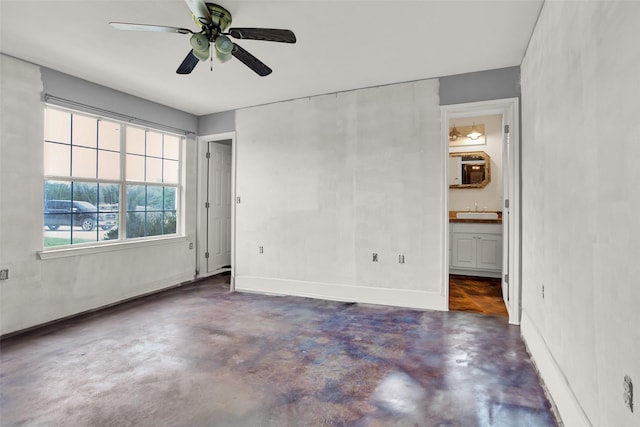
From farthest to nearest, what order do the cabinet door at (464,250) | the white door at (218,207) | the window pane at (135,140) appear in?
the white door at (218,207) < the cabinet door at (464,250) < the window pane at (135,140)

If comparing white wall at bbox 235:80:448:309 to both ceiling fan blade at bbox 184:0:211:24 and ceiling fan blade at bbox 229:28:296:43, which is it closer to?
ceiling fan blade at bbox 229:28:296:43

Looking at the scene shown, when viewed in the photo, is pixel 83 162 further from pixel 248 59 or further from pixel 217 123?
pixel 248 59

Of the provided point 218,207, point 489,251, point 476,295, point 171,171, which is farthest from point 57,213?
point 489,251

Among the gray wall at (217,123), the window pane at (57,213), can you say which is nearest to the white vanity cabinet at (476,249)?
the gray wall at (217,123)

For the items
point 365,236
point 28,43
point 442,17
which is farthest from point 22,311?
point 442,17

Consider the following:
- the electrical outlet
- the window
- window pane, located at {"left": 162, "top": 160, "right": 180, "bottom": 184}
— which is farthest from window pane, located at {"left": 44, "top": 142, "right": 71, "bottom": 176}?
the electrical outlet

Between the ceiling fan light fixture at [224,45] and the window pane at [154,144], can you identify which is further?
the window pane at [154,144]

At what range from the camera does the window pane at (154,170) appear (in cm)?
463

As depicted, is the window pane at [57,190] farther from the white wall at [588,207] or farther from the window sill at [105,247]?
the white wall at [588,207]

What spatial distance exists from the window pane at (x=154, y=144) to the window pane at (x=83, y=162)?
80 cm

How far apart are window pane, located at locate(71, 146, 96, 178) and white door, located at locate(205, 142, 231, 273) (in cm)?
182

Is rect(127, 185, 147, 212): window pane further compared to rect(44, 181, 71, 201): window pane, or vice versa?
rect(127, 185, 147, 212): window pane

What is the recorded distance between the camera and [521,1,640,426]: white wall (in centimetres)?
115

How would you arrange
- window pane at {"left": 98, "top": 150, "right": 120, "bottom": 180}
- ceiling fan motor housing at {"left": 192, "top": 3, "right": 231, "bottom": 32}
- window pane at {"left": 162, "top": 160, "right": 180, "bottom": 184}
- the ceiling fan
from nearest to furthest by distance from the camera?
the ceiling fan → ceiling fan motor housing at {"left": 192, "top": 3, "right": 231, "bottom": 32} → window pane at {"left": 98, "top": 150, "right": 120, "bottom": 180} → window pane at {"left": 162, "top": 160, "right": 180, "bottom": 184}
